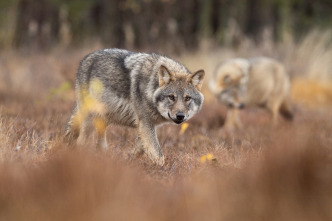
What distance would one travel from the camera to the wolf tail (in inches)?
448

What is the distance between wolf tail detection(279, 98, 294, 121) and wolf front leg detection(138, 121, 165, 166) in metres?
5.94

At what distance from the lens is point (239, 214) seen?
3.25 metres

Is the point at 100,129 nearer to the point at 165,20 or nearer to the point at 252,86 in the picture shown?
the point at 252,86

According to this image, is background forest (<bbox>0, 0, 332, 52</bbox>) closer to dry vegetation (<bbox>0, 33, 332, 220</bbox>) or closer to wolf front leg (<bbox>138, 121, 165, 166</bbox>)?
wolf front leg (<bbox>138, 121, 165, 166</bbox>)

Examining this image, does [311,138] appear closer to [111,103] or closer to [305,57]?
[111,103]

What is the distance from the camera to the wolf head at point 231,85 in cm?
1095

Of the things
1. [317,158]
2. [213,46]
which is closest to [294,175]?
[317,158]

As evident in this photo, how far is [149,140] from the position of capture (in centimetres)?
600

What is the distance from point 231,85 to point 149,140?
5.34 meters

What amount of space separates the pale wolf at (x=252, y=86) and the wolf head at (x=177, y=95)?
4611 mm

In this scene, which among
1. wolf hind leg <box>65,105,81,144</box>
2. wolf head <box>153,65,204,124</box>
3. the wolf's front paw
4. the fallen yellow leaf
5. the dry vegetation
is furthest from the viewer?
wolf hind leg <box>65,105,81,144</box>

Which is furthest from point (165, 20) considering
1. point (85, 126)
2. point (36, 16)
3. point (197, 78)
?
point (197, 78)

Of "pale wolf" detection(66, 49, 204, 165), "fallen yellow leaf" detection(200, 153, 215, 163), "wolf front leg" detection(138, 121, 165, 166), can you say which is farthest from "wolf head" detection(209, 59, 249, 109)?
"fallen yellow leaf" detection(200, 153, 215, 163)

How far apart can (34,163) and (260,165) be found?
77.6 inches
